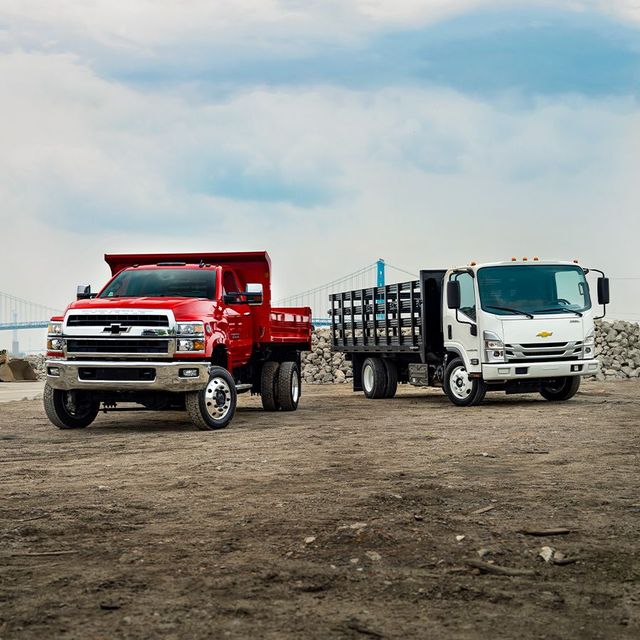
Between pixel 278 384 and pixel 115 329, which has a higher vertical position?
pixel 115 329

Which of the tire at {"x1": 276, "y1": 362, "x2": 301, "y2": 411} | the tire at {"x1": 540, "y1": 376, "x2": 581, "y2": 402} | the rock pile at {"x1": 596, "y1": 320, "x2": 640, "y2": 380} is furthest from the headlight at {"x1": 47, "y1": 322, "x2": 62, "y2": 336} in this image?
the rock pile at {"x1": 596, "y1": 320, "x2": 640, "y2": 380}

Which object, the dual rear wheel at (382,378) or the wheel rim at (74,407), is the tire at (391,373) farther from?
the wheel rim at (74,407)

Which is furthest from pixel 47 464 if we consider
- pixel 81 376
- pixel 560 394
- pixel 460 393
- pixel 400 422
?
pixel 560 394

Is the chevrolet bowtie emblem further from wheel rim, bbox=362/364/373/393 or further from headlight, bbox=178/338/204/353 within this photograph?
wheel rim, bbox=362/364/373/393

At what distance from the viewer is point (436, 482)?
29.9 ft

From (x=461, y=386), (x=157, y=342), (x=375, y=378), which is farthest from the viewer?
(x=375, y=378)

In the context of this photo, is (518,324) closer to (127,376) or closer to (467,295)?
(467,295)

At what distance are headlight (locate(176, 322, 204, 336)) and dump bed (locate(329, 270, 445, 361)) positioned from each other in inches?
308

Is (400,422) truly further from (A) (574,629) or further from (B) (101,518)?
(A) (574,629)

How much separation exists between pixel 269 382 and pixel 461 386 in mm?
3973

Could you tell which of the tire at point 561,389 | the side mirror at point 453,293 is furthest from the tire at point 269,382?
the tire at point 561,389

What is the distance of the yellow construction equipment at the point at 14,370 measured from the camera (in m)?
40.3

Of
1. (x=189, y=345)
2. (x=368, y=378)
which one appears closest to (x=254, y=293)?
(x=189, y=345)

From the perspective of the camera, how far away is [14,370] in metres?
41.5
